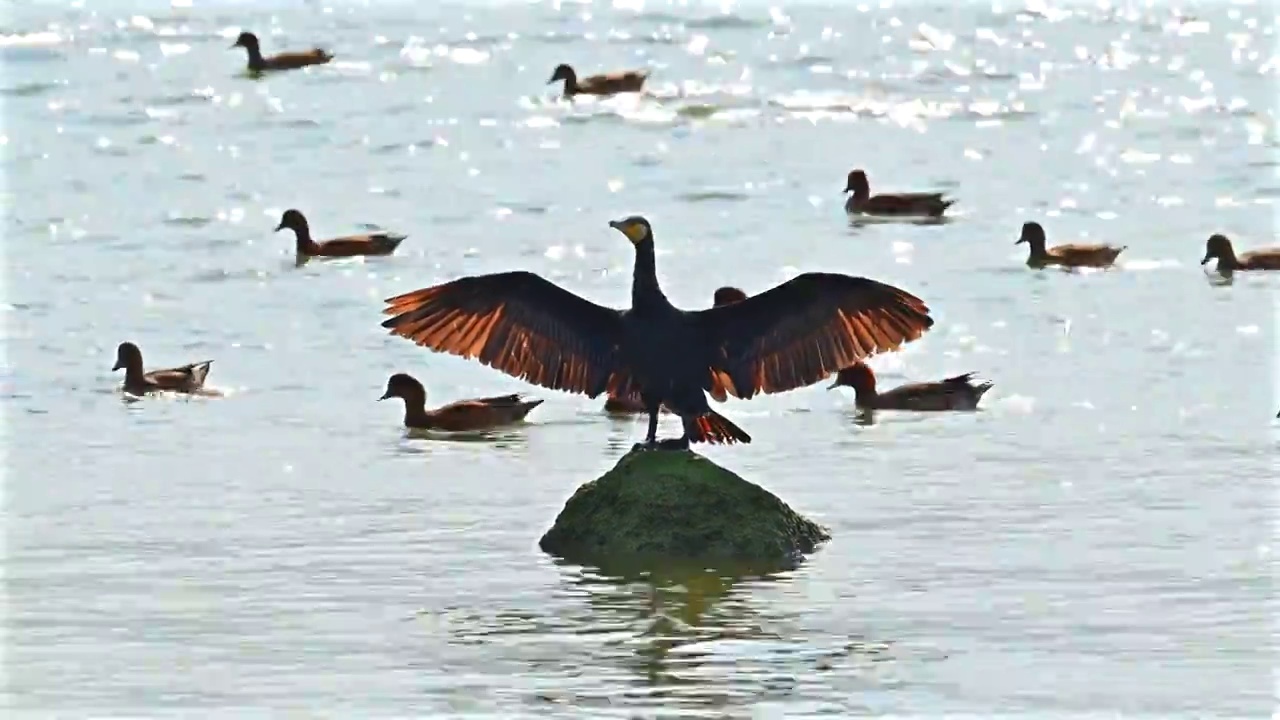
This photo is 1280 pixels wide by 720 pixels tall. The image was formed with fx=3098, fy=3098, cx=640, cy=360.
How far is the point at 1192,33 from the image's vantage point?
6378 cm

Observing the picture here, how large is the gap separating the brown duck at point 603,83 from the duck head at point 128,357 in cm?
2277

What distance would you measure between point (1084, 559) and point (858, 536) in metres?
1.16

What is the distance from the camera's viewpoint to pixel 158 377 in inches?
786

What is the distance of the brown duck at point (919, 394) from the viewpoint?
19.2 metres

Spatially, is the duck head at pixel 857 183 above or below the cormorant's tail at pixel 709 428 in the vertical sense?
above

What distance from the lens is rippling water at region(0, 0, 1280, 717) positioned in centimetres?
1206

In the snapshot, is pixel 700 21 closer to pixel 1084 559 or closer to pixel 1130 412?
pixel 1130 412

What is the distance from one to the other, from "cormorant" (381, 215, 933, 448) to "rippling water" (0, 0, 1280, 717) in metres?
0.87

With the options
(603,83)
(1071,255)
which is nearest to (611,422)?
(1071,255)

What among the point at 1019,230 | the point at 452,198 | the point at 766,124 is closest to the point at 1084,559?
the point at 1019,230

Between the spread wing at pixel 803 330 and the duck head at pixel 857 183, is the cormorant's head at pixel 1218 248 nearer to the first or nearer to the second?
the duck head at pixel 857 183

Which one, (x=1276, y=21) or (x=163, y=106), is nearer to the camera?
(x=163, y=106)

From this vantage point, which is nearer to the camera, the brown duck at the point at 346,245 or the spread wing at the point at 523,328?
the spread wing at the point at 523,328

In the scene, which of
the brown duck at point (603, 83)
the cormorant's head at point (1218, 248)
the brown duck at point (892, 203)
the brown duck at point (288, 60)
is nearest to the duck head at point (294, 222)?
the brown duck at point (892, 203)
